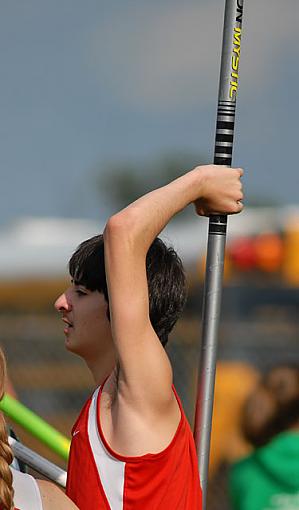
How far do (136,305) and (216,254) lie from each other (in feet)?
1.29

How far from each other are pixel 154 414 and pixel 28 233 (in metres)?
12.0

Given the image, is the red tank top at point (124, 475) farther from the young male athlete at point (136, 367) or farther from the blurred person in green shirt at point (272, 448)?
the blurred person in green shirt at point (272, 448)

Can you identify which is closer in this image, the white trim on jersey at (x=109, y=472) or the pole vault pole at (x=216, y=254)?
the white trim on jersey at (x=109, y=472)

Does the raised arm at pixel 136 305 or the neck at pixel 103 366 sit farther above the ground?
the raised arm at pixel 136 305

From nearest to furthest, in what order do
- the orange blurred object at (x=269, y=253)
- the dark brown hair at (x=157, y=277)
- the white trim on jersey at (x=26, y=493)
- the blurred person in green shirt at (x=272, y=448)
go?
the white trim on jersey at (x=26, y=493)
the dark brown hair at (x=157, y=277)
the blurred person in green shirt at (x=272, y=448)
the orange blurred object at (x=269, y=253)

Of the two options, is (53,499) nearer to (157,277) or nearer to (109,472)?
(109,472)

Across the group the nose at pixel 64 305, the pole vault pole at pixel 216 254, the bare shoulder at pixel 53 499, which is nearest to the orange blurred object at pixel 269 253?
the pole vault pole at pixel 216 254

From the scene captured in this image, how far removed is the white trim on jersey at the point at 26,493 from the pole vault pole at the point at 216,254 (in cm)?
58

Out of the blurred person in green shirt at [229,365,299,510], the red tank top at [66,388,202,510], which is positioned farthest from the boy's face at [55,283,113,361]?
the blurred person in green shirt at [229,365,299,510]

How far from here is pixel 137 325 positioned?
9.66 ft

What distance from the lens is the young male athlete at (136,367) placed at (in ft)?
9.68

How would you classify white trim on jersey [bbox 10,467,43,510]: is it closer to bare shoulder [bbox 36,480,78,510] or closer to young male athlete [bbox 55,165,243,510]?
bare shoulder [bbox 36,480,78,510]

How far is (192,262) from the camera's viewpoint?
11.4 meters

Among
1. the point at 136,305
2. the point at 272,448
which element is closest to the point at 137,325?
the point at 136,305
